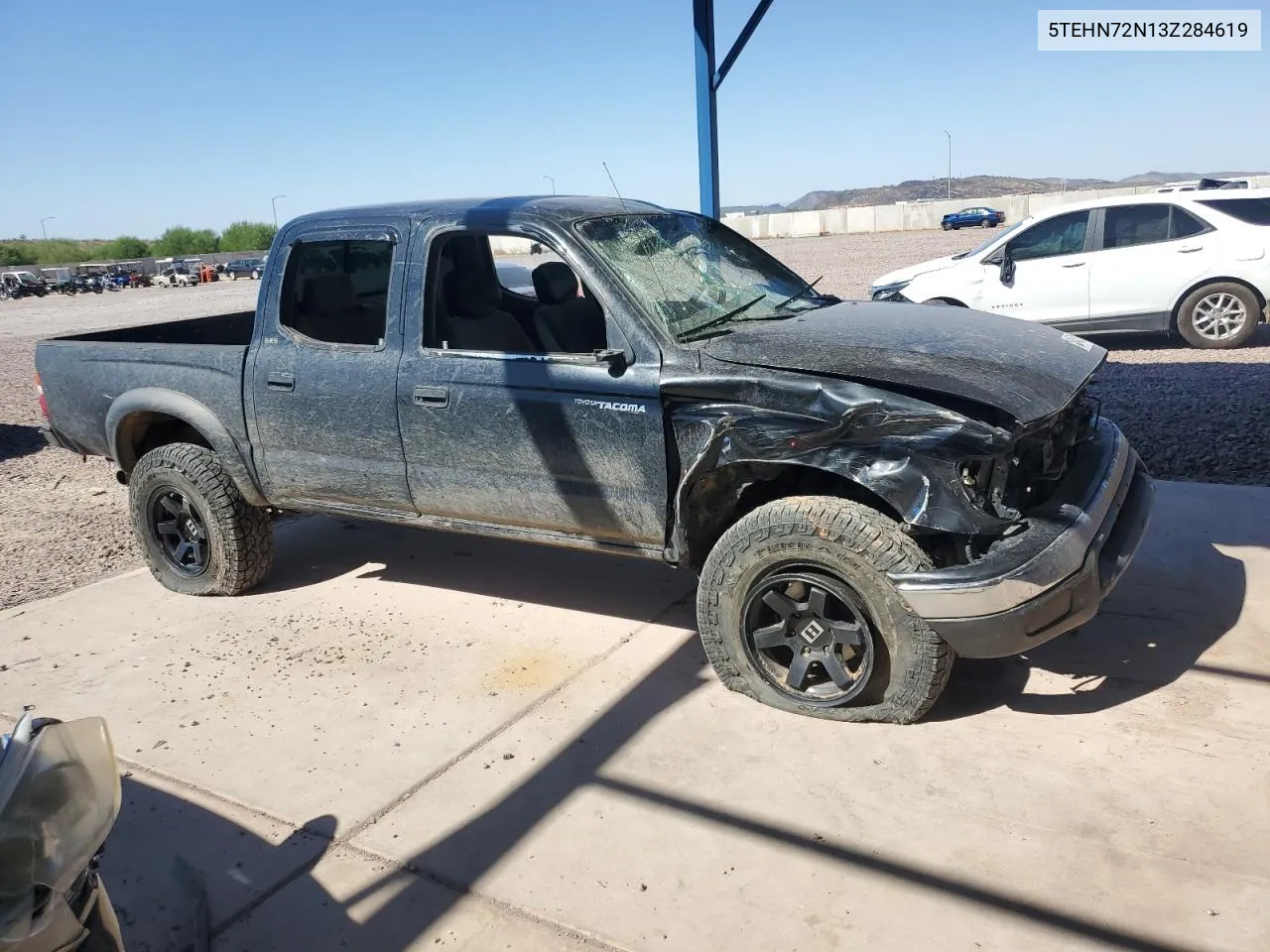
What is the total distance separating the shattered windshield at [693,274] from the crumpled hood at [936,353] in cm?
16

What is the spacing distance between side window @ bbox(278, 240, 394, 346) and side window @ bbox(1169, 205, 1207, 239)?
28.2ft

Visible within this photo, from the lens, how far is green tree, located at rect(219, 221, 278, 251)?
4126 inches

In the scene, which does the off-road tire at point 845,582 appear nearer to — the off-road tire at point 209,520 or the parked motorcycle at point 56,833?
the parked motorcycle at point 56,833

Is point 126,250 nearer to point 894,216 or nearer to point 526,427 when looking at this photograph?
point 894,216

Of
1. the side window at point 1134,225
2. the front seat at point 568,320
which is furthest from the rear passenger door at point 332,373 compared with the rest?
the side window at point 1134,225

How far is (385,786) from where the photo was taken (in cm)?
370

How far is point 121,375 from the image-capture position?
555cm

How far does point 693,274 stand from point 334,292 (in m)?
1.83

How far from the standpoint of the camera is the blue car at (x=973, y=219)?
46.4 m

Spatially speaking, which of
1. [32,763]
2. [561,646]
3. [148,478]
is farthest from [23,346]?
[32,763]

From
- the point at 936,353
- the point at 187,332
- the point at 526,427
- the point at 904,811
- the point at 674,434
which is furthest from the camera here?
the point at 187,332

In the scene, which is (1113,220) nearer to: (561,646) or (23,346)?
(561,646)

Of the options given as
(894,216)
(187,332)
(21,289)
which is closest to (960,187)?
(894,216)

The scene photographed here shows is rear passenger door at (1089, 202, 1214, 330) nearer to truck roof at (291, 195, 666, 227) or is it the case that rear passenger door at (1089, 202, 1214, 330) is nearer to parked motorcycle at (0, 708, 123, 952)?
truck roof at (291, 195, 666, 227)
